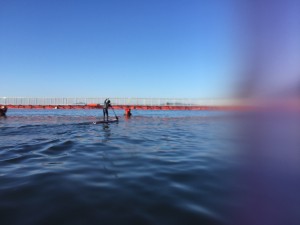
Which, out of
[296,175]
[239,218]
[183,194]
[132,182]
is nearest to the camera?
[239,218]

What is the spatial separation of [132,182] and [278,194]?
295 cm

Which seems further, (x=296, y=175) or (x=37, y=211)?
(x=296, y=175)

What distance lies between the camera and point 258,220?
10.4ft

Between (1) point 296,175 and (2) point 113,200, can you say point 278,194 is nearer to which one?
(1) point 296,175

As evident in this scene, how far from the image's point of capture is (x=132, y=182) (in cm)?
475

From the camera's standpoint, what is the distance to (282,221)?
3.12m

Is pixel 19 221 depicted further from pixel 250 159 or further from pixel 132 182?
pixel 250 159

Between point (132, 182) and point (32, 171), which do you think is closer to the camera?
point (132, 182)

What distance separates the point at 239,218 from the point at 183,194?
1121 mm

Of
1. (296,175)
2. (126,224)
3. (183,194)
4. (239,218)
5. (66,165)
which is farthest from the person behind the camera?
(66,165)

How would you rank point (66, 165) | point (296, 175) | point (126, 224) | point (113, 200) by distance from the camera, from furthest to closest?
point (66, 165) < point (296, 175) < point (113, 200) < point (126, 224)

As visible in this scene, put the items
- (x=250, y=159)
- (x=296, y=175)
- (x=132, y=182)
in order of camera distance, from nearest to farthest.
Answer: (x=132, y=182) < (x=296, y=175) < (x=250, y=159)

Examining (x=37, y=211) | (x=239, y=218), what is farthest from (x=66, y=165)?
(x=239, y=218)

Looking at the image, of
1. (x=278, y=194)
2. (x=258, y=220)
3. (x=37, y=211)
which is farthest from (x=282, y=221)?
(x=37, y=211)
